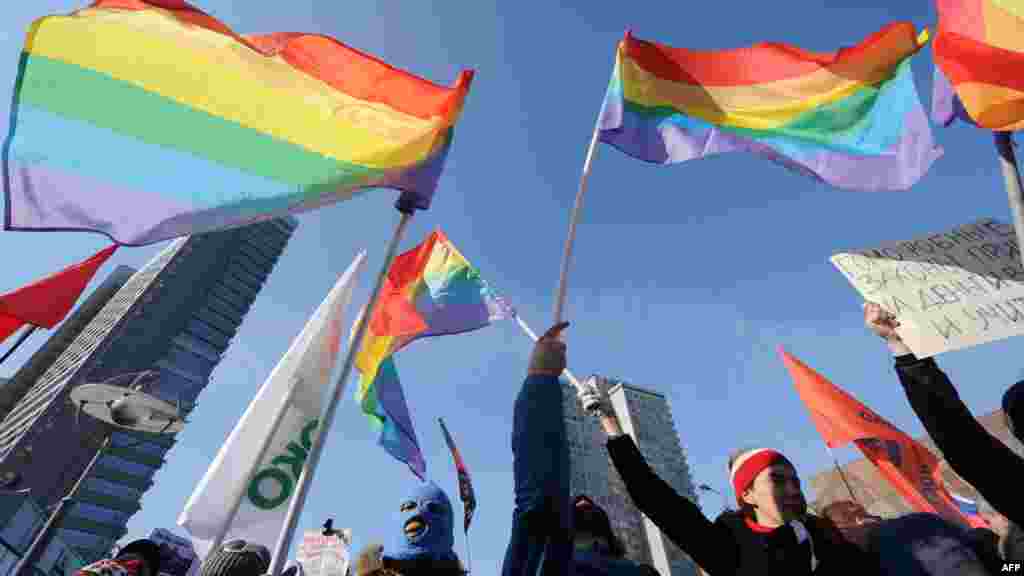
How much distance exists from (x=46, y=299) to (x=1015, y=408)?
7.42 metres

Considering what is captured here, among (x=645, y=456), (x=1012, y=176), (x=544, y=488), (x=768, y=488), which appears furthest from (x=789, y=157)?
(x=645, y=456)

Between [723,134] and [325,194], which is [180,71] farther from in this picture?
[723,134]

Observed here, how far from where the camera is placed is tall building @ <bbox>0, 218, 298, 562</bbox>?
77.9 metres

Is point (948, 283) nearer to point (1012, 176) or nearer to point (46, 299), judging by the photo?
point (1012, 176)

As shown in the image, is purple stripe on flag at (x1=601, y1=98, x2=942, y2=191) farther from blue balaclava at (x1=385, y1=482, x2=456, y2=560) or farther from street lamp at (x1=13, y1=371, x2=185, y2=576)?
street lamp at (x1=13, y1=371, x2=185, y2=576)

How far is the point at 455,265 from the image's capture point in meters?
6.94

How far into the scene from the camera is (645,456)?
74.6 metres

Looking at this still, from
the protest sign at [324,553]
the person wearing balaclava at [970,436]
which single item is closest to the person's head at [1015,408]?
the person wearing balaclava at [970,436]

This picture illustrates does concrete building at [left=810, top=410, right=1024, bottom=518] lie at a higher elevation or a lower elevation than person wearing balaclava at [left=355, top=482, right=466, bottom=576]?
higher

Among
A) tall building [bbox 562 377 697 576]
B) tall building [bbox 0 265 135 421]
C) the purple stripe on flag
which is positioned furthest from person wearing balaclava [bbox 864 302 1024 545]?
tall building [bbox 0 265 135 421]

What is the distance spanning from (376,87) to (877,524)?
16.2 feet

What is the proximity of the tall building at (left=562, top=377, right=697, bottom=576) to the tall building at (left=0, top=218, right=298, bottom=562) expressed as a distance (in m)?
54.3

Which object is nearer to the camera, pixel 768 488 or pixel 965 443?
pixel 965 443

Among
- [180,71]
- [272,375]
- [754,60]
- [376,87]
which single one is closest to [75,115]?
[180,71]
